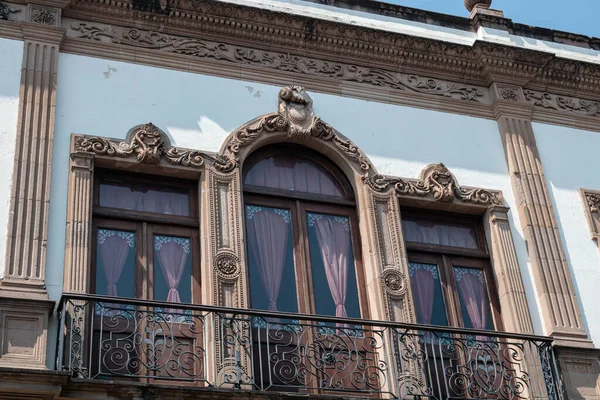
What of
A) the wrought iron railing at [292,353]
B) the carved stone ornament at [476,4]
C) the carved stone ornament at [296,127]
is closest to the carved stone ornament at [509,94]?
the carved stone ornament at [476,4]

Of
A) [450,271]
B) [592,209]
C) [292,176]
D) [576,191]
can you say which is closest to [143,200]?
[292,176]

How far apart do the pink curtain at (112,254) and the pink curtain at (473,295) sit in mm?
3500

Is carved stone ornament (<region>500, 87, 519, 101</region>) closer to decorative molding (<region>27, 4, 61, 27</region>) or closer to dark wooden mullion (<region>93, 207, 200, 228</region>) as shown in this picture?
dark wooden mullion (<region>93, 207, 200, 228</region>)

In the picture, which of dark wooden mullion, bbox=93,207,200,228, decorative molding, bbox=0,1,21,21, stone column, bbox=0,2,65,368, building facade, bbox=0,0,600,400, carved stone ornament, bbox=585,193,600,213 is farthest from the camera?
carved stone ornament, bbox=585,193,600,213

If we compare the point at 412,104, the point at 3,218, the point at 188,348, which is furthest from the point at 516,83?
the point at 3,218

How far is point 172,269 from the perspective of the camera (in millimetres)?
10070

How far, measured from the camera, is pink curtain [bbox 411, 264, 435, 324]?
35.1 ft

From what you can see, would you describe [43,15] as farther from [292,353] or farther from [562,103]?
[562,103]

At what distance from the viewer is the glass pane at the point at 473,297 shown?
428 inches

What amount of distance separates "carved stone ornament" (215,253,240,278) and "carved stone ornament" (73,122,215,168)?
1.06m

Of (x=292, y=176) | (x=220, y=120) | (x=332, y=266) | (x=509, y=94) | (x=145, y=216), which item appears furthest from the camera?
(x=509, y=94)

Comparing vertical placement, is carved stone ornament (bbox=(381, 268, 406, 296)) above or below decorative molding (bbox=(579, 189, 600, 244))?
below

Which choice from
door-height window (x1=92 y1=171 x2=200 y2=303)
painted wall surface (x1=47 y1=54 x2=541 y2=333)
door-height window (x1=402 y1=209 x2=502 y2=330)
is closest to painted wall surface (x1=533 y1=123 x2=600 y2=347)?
painted wall surface (x1=47 y1=54 x2=541 y2=333)

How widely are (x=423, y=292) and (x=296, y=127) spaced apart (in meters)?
2.17
